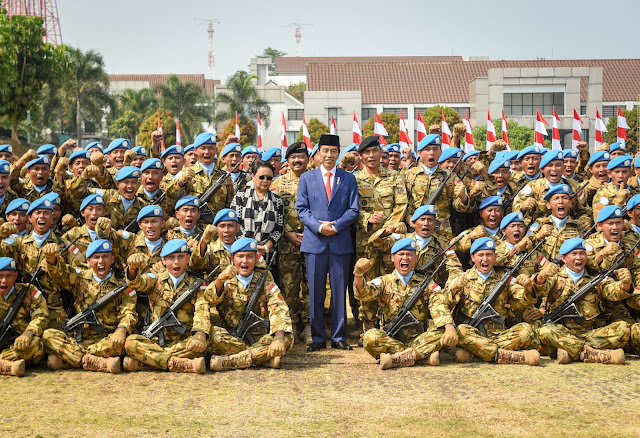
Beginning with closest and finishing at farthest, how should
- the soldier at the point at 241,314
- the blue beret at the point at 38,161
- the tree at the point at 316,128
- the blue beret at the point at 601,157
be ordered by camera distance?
the soldier at the point at 241,314
the blue beret at the point at 38,161
the blue beret at the point at 601,157
the tree at the point at 316,128

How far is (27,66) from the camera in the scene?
35.1 m

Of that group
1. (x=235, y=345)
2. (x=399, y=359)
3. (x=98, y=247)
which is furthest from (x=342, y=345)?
(x=98, y=247)

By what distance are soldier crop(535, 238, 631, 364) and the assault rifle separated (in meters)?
3.64

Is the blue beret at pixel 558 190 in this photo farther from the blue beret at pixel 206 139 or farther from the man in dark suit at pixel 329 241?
the blue beret at pixel 206 139

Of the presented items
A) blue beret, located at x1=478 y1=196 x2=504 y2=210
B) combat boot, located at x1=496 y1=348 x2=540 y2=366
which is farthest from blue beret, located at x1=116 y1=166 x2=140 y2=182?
combat boot, located at x1=496 y1=348 x2=540 y2=366

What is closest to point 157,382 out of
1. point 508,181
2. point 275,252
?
point 275,252

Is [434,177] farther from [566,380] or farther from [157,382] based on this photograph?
[157,382]

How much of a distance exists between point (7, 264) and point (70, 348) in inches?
42.7

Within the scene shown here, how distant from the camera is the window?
4909cm

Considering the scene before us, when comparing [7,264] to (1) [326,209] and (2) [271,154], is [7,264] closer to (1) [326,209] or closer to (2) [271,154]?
(1) [326,209]

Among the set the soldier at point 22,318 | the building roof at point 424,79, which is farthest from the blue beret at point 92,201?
the building roof at point 424,79

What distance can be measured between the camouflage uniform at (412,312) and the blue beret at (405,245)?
1.04 feet

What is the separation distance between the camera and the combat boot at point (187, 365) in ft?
24.8

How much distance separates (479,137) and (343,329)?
3820cm
